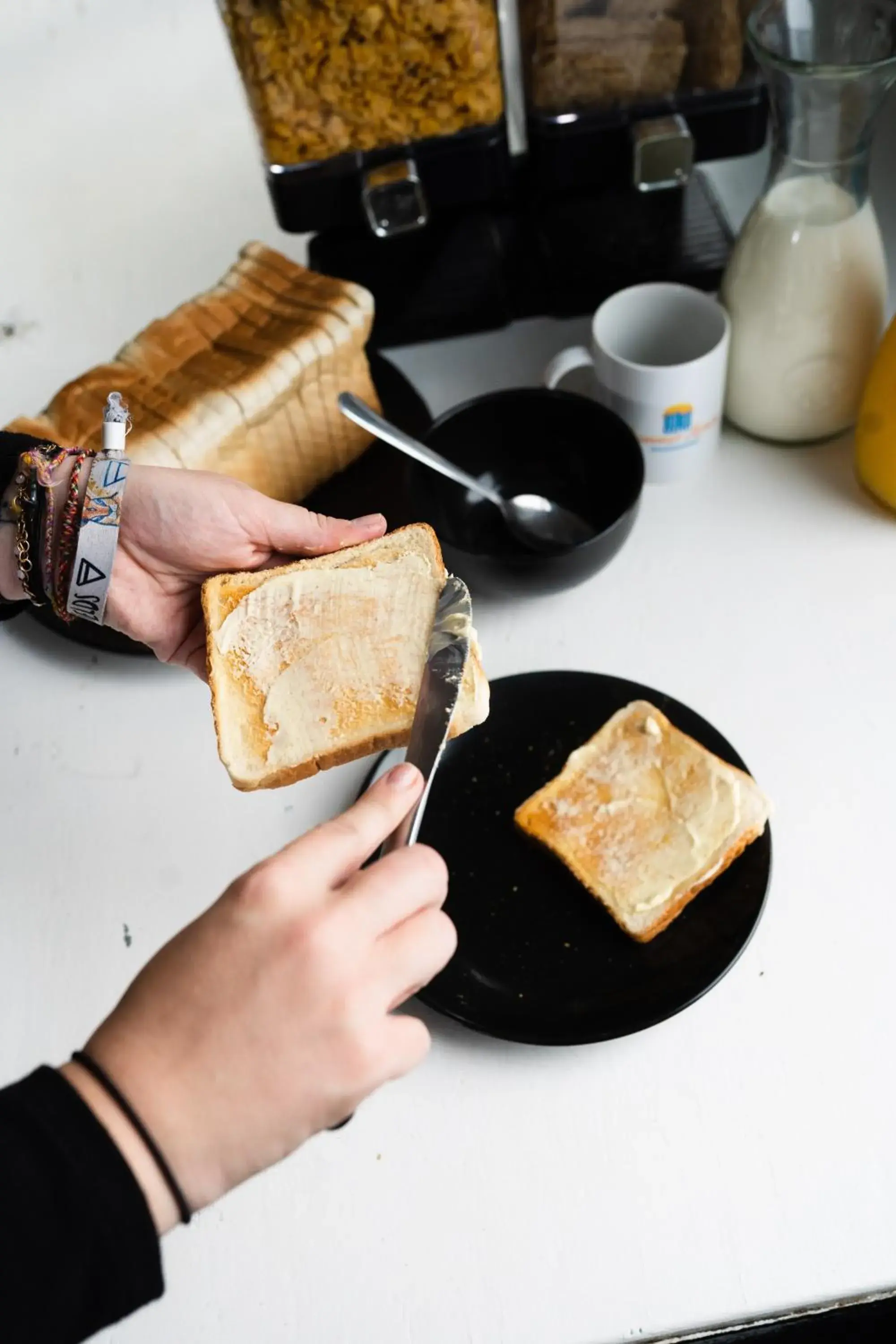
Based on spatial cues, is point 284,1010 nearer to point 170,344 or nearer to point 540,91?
point 170,344

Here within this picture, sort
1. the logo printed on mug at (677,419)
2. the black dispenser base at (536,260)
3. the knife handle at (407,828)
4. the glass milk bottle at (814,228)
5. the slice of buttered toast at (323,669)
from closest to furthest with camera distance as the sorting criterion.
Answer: the knife handle at (407,828) → the slice of buttered toast at (323,669) → the glass milk bottle at (814,228) → the logo printed on mug at (677,419) → the black dispenser base at (536,260)

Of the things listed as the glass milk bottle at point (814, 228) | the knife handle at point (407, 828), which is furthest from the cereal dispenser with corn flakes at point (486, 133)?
the knife handle at point (407, 828)

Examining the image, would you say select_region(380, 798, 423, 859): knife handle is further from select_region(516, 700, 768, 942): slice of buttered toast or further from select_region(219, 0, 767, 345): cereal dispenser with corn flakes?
select_region(219, 0, 767, 345): cereal dispenser with corn flakes

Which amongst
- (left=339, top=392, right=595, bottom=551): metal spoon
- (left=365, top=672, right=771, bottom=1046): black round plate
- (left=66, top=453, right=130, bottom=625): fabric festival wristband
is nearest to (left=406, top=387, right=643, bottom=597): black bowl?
(left=339, top=392, right=595, bottom=551): metal spoon

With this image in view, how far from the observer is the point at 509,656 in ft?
3.13

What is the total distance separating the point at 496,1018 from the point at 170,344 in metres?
0.65

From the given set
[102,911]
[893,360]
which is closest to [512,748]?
[102,911]

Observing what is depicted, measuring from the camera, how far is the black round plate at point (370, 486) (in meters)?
0.95

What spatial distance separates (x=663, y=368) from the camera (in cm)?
94

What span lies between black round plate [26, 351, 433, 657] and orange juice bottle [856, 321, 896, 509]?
389 millimetres

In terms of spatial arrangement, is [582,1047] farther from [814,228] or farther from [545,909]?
[814,228]

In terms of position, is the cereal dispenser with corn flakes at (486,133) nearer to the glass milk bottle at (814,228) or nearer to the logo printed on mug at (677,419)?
the glass milk bottle at (814,228)

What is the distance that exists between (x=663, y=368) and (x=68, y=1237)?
2.49ft

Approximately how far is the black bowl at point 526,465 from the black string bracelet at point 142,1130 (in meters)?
0.51
